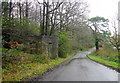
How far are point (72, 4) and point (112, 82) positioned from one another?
66.6 ft

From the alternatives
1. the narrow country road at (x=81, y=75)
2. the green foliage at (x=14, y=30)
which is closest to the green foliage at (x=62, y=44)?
the green foliage at (x=14, y=30)

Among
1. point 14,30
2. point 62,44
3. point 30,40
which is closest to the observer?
point 14,30

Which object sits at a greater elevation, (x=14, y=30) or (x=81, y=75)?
(x=14, y=30)

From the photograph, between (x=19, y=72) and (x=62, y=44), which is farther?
(x=62, y=44)

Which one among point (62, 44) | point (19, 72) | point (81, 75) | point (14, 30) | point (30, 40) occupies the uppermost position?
point (14, 30)

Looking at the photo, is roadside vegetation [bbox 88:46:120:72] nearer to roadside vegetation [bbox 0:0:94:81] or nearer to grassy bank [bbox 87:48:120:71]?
grassy bank [bbox 87:48:120:71]

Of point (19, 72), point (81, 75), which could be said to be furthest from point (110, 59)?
point (19, 72)

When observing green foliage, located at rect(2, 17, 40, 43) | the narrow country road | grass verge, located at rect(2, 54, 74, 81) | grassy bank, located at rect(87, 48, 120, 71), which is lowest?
grassy bank, located at rect(87, 48, 120, 71)

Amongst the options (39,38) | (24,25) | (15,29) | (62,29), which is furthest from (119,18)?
(15,29)

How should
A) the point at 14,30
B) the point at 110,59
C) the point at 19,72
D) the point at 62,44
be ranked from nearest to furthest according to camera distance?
the point at 19,72, the point at 14,30, the point at 110,59, the point at 62,44

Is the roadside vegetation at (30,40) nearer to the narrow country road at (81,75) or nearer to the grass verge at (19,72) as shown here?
the grass verge at (19,72)

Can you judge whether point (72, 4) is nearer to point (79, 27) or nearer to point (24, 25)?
point (79, 27)

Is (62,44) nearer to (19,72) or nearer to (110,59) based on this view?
(110,59)

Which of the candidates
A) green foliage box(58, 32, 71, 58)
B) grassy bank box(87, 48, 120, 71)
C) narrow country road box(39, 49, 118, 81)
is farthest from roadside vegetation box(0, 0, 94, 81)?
grassy bank box(87, 48, 120, 71)
